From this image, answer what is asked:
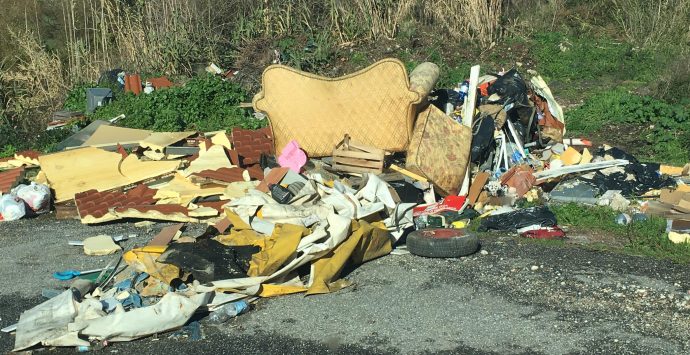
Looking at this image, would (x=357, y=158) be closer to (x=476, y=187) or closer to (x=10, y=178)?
(x=476, y=187)

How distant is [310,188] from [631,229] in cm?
313

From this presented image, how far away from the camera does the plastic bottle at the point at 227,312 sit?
6371 millimetres

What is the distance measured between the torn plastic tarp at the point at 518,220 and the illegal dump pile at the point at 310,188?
0.07ft

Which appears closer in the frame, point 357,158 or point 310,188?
point 310,188

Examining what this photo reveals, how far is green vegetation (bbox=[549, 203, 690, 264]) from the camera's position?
7.59 metres

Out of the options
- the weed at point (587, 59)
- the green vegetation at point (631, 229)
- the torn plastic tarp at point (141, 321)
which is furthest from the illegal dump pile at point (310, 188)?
the weed at point (587, 59)

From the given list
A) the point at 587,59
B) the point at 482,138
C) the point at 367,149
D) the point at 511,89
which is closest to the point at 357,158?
the point at 367,149

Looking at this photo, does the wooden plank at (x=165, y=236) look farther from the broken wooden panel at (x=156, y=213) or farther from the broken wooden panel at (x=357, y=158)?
the broken wooden panel at (x=357, y=158)

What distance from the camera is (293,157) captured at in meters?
9.71

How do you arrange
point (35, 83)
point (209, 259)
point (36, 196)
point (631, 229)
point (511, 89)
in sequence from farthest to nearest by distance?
point (35, 83) < point (511, 89) < point (36, 196) < point (631, 229) < point (209, 259)

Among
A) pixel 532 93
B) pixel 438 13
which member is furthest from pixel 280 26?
pixel 532 93

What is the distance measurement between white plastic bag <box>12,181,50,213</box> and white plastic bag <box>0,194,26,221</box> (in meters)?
0.09

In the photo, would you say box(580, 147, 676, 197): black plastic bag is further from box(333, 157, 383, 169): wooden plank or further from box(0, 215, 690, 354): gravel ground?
box(333, 157, 383, 169): wooden plank

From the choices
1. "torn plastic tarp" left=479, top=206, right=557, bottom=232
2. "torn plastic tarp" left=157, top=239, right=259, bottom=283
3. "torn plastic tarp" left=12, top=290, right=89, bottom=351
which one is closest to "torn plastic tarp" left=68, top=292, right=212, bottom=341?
"torn plastic tarp" left=12, top=290, right=89, bottom=351
